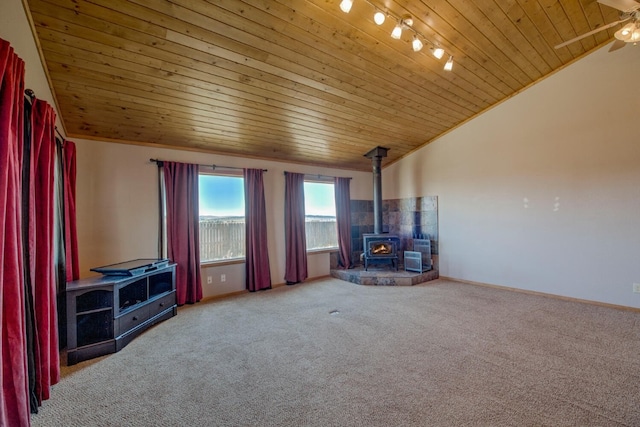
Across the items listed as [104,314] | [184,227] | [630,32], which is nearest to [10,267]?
[104,314]

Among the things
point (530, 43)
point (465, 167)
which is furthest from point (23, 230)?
point (465, 167)

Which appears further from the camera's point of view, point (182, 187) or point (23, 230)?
point (182, 187)

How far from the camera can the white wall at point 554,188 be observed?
354 centimetres

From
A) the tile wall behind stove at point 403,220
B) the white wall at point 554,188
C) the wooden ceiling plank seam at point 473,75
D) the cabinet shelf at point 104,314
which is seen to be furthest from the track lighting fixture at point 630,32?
the cabinet shelf at point 104,314

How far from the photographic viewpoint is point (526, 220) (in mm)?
4348

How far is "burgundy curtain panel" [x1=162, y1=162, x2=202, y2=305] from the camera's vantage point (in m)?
3.93

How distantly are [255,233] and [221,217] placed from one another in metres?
0.63

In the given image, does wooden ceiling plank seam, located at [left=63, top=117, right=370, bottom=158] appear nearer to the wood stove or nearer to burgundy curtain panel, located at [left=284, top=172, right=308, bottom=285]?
burgundy curtain panel, located at [left=284, top=172, right=308, bottom=285]

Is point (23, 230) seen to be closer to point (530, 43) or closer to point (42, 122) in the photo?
point (42, 122)

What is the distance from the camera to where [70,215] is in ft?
9.68

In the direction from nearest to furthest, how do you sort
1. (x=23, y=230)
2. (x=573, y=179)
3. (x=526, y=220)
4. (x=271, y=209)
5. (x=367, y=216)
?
(x=23, y=230)
(x=573, y=179)
(x=526, y=220)
(x=271, y=209)
(x=367, y=216)

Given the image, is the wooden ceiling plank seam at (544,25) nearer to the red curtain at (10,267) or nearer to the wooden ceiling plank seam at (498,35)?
the wooden ceiling plank seam at (498,35)

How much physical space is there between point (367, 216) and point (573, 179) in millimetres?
3682

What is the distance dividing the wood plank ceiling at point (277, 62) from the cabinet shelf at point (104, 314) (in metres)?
1.99
